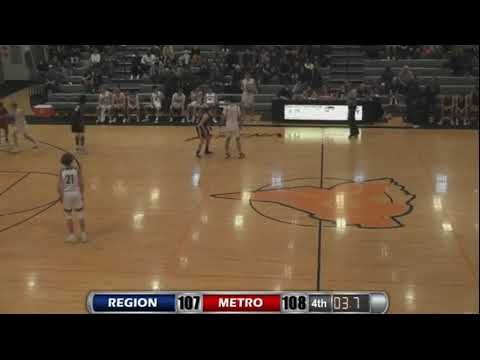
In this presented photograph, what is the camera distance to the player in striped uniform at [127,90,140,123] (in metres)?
19.6

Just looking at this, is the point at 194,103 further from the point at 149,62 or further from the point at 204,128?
the point at 204,128

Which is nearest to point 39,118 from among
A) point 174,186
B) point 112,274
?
point 174,186

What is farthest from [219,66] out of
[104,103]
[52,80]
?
[52,80]

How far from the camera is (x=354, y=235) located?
9.75 m

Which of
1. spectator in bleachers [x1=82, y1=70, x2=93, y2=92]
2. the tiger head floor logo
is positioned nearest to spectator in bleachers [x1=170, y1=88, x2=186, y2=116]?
spectator in bleachers [x1=82, y1=70, x2=93, y2=92]

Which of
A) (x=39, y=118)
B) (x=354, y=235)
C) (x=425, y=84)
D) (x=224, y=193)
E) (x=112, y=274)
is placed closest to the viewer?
(x=112, y=274)

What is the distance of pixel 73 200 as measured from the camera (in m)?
9.34

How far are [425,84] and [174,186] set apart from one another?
10.1m

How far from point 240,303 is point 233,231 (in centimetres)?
356

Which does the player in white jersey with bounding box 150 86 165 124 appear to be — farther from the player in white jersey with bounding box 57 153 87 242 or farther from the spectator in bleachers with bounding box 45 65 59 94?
the player in white jersey with bounding box 57 153 87 242
